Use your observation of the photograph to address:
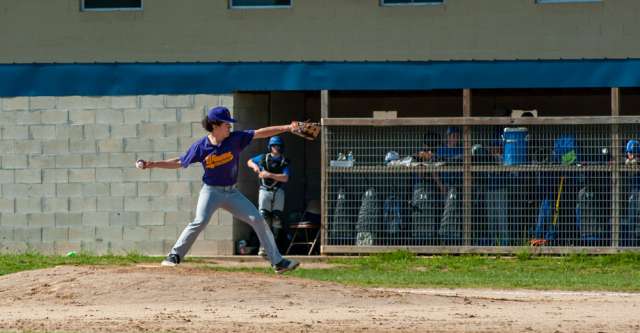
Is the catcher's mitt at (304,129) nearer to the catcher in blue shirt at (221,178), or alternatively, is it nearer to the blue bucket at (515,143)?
the catcher in blue shirt at (221,178)

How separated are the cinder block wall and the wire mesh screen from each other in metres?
2.22

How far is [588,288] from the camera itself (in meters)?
16.4

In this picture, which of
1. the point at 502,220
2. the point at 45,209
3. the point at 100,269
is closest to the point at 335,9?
the point at 502,220

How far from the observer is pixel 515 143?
797 inches

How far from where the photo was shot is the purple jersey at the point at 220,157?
1486 centimetres

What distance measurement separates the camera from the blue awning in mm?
20781

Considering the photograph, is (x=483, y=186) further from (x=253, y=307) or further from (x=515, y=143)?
(x=253, y=307)

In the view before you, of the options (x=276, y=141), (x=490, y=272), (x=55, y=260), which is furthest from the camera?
(x=276, y=141)

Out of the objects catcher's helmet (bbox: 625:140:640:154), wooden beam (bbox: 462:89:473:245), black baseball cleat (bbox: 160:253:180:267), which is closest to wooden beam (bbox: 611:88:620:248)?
catcher's helmet (bbox: 625:140:640:154)

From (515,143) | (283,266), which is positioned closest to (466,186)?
(515,143)

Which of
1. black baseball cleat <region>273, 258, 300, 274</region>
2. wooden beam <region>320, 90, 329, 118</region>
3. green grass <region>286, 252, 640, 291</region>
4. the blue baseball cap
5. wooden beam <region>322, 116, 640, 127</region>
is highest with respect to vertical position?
wooden beam <region>320, 90, 329, 118</region>

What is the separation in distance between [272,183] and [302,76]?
5.80 ft

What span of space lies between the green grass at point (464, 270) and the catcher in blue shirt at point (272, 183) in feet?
4.06

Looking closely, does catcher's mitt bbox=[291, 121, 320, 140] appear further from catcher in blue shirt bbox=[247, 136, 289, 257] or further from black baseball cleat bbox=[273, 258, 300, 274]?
catcher in blue shirt bbox=[247, 136, 289, 257]
